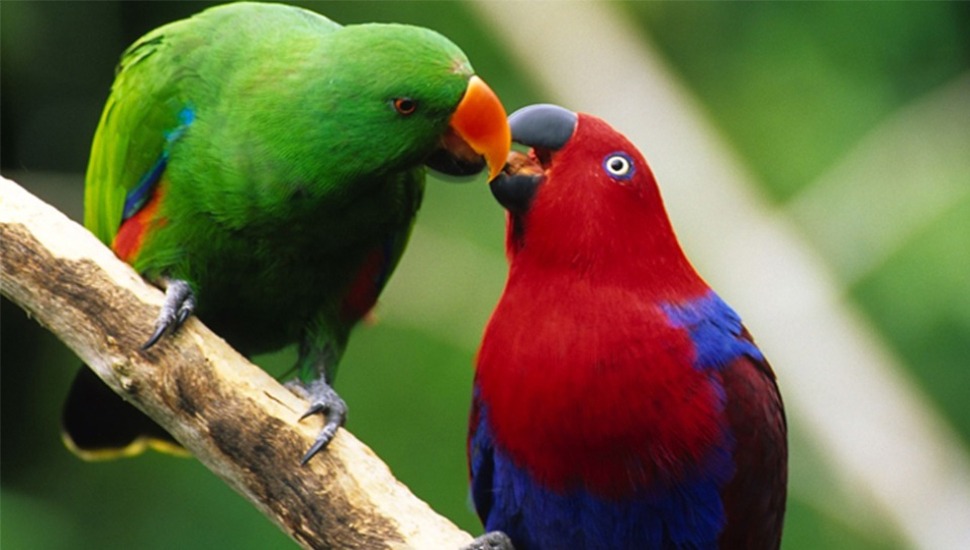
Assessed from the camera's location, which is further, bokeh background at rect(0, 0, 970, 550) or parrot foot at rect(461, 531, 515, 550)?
bokeh background at rect(0, 0, 970, 550)

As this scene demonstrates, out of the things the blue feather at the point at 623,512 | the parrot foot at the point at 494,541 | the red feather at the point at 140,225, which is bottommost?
the red feather at the point at 140,225

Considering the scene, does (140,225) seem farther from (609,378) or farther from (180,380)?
(609,378)

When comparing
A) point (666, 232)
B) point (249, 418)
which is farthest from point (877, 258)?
point (249, 418)

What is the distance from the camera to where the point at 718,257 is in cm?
705

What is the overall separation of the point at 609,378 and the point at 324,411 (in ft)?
2.66

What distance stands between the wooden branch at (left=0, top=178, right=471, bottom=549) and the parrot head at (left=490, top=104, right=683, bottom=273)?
26.7 inches

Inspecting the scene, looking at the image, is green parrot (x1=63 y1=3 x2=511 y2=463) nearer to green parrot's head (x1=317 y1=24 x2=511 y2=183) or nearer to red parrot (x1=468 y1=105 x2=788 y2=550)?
green parrot's head (x1=317 y1=24 x2=511 y2=183)

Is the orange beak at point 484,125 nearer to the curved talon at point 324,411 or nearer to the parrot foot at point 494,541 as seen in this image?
the curved talon at point 324,411

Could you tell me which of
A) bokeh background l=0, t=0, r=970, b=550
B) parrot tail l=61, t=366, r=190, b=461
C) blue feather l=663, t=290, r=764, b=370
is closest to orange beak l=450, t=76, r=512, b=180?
blue feather l=663, t=290, r=764, b=370

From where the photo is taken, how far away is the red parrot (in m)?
3.03

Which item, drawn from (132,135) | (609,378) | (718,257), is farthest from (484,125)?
(718,257)

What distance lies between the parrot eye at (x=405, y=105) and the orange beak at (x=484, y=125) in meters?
0.10

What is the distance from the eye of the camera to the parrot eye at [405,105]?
3.30m

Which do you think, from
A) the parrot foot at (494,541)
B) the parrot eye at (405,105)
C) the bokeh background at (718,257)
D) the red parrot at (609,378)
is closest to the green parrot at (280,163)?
the parrot eye at (405,105)
